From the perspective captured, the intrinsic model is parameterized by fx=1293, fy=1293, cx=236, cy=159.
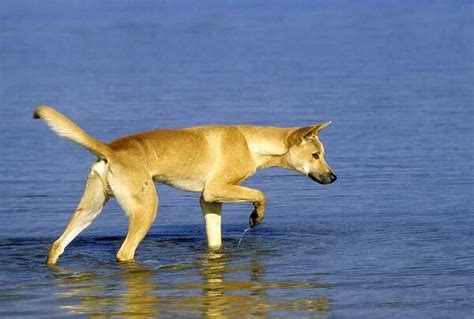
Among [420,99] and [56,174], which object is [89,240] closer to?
[56,174]

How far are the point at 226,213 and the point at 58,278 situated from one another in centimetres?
346

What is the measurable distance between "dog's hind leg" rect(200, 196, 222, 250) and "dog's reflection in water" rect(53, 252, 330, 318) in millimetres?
713

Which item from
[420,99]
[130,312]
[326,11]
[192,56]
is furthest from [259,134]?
[326,11]

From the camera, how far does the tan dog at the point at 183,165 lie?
1100 centimetres

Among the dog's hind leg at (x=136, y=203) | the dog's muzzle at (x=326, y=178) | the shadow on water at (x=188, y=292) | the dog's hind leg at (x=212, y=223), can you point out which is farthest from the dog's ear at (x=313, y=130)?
the dog's hind leg at (x=136, y=203)

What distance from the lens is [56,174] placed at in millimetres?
15438

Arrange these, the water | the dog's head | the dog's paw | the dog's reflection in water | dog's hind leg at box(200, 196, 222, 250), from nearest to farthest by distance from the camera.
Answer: the dog's reflection in water → the water → the dog's paw → dog's hind leg at box(200, 196, 222, 250) → the dog's head

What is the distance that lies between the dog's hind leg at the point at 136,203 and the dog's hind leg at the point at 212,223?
3.76 feet

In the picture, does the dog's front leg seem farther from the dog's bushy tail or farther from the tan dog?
the dog's bushy tail

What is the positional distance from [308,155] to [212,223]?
1145mm

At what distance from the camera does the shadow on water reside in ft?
31.4

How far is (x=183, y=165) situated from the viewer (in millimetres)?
11734

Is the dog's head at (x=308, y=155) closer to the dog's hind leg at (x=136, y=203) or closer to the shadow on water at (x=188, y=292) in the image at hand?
the shadow on water at (x=188, y=292)

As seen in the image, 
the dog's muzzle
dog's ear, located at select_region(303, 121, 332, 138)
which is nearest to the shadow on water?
the dog's muzzle
